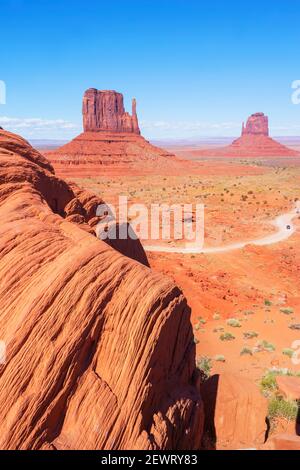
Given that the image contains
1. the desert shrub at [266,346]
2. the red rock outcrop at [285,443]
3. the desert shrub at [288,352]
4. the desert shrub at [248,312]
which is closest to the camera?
the red rock outcrop at [285,443]

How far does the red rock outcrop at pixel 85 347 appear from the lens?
19.9 ft

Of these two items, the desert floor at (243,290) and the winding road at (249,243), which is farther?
the winding road at (249,243)

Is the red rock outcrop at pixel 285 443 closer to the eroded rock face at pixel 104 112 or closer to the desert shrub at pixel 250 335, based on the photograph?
the desert shrub at pixel 250 335

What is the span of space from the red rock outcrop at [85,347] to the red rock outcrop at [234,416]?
0.97m

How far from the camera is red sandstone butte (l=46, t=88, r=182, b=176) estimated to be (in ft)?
336

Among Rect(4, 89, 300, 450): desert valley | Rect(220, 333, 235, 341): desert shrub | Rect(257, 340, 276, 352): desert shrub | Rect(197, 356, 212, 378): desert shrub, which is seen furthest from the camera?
Rect(220, 333, 235, 341): desert shrub

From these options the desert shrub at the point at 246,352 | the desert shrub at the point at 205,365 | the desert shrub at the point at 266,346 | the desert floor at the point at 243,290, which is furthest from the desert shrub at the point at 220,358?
the desert shrub at the point at 266,346

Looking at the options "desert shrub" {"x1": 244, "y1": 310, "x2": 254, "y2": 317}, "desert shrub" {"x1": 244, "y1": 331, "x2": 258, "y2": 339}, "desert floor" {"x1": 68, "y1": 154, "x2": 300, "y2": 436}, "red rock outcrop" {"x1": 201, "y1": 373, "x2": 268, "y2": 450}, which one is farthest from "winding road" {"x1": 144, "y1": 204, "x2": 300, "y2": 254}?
"red rock outcrop" {"x1": 201, "y1": 373, "x2": 268, "y2": 450}

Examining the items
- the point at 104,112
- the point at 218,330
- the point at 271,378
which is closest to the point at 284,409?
the point at 271,378

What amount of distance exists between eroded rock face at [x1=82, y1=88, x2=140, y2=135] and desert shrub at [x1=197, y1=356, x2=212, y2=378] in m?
122

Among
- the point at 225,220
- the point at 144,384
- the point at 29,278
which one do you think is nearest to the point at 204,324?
the point at 144,384

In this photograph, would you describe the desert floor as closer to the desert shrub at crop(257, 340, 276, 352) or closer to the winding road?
the desert shrub at crop(257, 340, 276, 352)

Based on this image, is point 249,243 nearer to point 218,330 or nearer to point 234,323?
point 234,323

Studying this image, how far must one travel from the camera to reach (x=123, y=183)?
8219cm
